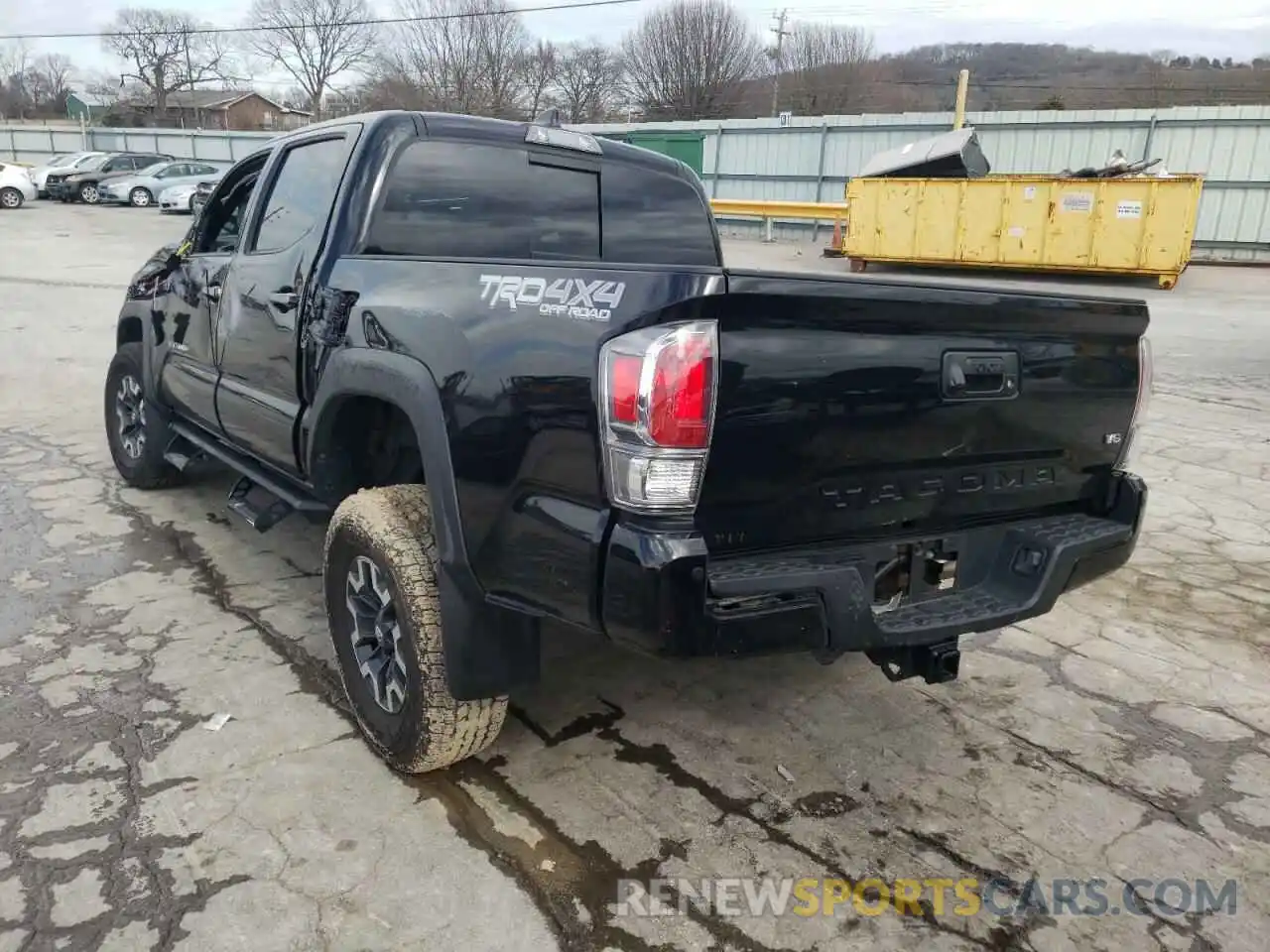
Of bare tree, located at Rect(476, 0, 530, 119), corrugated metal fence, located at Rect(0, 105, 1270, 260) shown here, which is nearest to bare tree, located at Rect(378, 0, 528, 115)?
bare tree, located at Rect(476, 0, 530, 119)

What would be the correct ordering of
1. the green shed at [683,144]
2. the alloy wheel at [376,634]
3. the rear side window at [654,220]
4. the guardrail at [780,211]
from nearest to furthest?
the alloy wheel at [376,634] < the rear side window at [654,220] < the guardrail at [780,211] < the green shed at [683,144]

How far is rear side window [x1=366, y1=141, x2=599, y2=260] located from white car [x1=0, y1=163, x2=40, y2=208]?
3045cm

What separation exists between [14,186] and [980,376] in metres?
32.5

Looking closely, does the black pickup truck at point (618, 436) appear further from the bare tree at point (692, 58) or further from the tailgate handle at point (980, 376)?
the bare tree at point (692, 58)

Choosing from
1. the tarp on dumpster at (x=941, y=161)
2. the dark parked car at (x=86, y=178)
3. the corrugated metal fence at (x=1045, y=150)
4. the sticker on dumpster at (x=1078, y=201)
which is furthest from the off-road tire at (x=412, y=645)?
the dark parked car at (x=86, y=178)

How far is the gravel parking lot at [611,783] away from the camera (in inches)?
91.4

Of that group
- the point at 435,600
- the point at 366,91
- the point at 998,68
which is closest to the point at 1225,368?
the point at 435,600

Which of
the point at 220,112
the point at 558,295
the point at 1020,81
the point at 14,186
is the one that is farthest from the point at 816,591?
the point at 220,112

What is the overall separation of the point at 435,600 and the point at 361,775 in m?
0.66

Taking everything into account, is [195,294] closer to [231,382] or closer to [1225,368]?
[231,382]

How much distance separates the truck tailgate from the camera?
7.20 ft

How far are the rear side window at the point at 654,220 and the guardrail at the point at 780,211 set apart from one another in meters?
17.5

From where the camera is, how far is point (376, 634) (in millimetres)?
2996

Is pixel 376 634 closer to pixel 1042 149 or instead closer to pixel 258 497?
pixel 258 497
